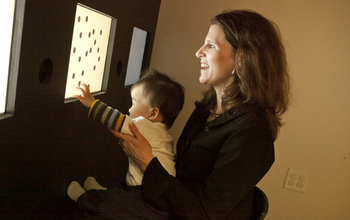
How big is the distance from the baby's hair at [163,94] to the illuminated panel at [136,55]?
1.19 feet

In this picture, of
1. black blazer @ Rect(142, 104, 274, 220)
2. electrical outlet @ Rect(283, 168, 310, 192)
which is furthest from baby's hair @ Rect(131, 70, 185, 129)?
electrical outlet @ Rect(283, 168, 310, 192)

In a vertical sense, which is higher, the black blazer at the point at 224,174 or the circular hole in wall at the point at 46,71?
the circular hole in wall at the point at 46,71

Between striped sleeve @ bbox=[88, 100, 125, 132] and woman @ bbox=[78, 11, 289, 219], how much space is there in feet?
0.15

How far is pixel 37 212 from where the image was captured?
102 cm

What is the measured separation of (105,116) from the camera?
1.16 m

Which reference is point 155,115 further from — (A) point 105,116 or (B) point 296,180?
(B) point 296,180

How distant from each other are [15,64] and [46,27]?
14 centimetres

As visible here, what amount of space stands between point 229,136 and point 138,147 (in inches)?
13.8

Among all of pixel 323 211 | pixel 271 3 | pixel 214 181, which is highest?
pixel 271 3

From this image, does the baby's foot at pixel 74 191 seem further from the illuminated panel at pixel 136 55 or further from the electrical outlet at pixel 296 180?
the electrical outlet at pixel 296 180

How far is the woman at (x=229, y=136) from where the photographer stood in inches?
40.4

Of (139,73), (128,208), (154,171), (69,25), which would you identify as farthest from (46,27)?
(139,73)

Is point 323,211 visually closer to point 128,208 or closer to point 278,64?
point 278,64

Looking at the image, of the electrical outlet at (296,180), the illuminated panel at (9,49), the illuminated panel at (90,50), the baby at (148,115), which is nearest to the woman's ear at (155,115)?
the baby at (148,115)
